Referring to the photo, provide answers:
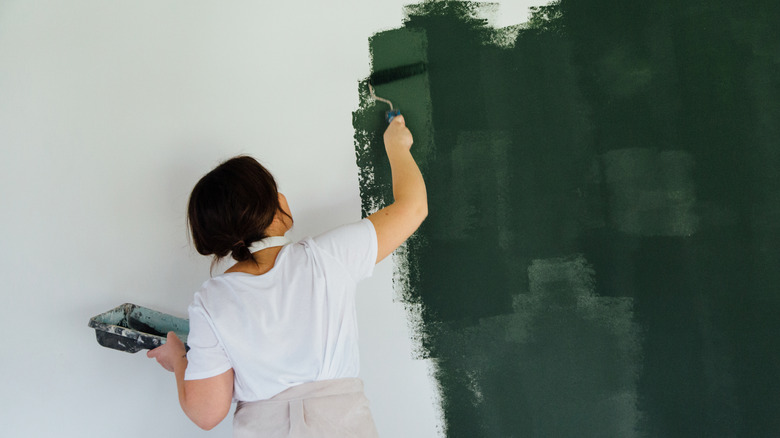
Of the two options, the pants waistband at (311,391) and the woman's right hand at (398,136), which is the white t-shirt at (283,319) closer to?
the pants waistband at (311,391)

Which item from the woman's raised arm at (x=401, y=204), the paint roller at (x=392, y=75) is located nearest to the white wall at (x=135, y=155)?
the paint roller at (x=392, y=75)

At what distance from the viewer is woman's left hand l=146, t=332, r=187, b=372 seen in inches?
43.8

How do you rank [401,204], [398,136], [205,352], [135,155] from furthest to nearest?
1. [135,155]
2. [398,136]
3. [401,204]
4. [205,352]

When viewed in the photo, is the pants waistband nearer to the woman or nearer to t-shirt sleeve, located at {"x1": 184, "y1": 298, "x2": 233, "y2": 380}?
the woman

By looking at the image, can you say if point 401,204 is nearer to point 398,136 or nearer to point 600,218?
point 398,136

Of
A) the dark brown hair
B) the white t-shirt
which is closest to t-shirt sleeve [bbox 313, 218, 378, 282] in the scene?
the white t-shirt

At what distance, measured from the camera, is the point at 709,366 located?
1.26 m

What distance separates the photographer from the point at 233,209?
0.97 m

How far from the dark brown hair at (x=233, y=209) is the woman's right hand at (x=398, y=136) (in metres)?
0.37

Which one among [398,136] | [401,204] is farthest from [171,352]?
[398,136]

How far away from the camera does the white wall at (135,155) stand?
1379mm

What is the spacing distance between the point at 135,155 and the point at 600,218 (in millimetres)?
1229

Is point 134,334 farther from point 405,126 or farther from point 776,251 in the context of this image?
point 776,251

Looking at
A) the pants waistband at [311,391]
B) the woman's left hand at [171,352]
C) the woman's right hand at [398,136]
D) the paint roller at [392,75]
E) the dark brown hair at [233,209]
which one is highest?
the paint roller at [392,75]
